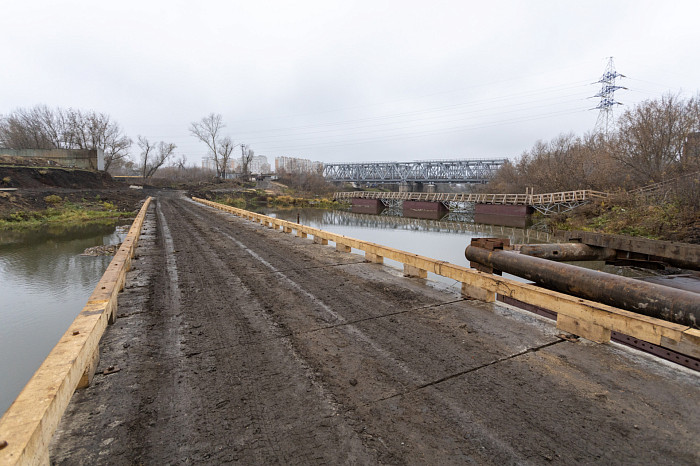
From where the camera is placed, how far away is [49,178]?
38750mm

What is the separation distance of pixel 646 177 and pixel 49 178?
59.2m

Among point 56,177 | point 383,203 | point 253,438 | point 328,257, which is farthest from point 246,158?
point 253,438

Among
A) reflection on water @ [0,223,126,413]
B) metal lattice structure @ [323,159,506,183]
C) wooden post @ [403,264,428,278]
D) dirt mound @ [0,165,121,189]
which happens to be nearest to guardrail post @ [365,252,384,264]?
wooden post @ [403,264,428,278]

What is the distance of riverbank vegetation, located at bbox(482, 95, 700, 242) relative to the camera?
53.1ft

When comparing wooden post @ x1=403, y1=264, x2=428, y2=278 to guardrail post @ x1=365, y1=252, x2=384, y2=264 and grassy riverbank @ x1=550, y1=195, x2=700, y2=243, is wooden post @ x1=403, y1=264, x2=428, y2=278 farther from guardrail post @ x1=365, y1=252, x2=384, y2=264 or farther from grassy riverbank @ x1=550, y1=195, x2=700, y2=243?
grassy riverbank @ x1=550, y1=195, x2=700, y2=243

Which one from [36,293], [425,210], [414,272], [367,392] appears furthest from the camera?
[425,210]

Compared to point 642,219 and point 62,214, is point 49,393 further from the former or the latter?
point 62,214

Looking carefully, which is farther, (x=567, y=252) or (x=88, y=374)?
(x=567, y=252)

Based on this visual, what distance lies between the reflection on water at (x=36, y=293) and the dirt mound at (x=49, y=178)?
2040 centimetres

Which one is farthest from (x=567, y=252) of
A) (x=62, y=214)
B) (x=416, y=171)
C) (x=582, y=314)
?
(x=416, y=171)

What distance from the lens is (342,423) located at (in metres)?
2.86

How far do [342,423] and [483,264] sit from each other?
6848mm

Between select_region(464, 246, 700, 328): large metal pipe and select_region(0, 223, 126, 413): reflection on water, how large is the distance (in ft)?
28.4

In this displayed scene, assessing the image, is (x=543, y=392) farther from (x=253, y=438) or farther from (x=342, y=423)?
(x=253, y=438)
